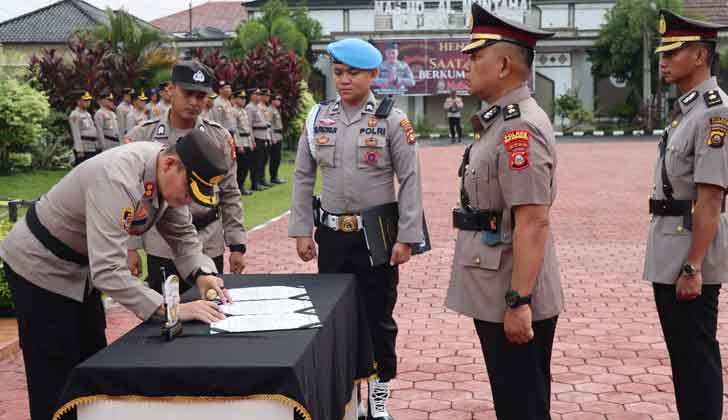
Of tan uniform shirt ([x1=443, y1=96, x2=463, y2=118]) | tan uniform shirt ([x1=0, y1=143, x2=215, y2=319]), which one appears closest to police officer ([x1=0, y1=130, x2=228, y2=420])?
tan uniform shirt ([x1=0, y1=143, x2=215, y2=319])

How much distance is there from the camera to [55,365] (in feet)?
11.0

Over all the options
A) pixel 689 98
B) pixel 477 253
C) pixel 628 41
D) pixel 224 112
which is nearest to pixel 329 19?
pixel 628 41

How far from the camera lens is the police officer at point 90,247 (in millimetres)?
3004

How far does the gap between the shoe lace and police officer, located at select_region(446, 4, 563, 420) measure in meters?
1.25

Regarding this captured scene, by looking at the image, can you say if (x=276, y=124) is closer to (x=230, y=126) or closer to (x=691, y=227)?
(x=230, y=126)

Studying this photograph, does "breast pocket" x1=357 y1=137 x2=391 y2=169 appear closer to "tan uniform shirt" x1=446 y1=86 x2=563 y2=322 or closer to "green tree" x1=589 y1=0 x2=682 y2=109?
"tan uniform shirt" x1=446 y1=86 x2=563 y2=322

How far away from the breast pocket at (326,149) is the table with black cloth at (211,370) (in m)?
1.41

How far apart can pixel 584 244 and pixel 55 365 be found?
7.62 metres

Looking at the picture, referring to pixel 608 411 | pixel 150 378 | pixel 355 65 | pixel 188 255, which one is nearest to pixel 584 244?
pixel 608 411

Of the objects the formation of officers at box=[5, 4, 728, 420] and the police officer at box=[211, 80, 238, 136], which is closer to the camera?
the formation of officers at box=[5, 4, 728, 420]

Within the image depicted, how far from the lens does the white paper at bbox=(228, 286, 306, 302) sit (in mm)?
3668

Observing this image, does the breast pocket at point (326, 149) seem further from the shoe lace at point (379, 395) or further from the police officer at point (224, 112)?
Answer: the police officer at point (224, 112)

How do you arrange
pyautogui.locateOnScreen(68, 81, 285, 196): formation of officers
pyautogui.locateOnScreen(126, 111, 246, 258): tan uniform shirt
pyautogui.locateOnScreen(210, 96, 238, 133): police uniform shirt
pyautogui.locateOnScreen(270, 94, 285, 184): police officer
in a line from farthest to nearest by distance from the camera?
pyautogui.locateOnScreen(270, 94, 285, 184): police officer → pyautogui.locateOnScreen(68, 81, 285, 196): formation of officers → pyautogui.locateOnScreen(210, 96, 238, 133): police uniform shirt → pyautogui.locateOnScreen(126, 111, 246, 258): tan uniform shirt

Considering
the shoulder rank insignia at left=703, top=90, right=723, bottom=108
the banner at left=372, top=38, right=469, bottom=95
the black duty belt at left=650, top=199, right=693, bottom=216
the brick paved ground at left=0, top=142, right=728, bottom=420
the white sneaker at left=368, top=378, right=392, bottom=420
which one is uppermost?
the banner at left=372, top=38, right=469, bottom=95
